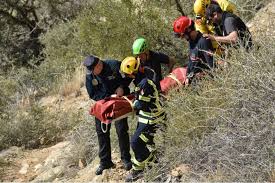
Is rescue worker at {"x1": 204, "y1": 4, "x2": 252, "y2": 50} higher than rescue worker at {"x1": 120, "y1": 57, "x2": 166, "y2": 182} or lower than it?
higher

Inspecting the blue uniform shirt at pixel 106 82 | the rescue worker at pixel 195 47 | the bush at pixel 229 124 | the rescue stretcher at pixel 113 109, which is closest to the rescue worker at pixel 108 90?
the blue uniform shirt at pixel 106 82

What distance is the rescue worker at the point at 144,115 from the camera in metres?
6.29

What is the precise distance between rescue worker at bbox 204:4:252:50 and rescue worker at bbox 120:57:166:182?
3.47 feet

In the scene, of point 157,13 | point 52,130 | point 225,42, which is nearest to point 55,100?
point 52,130

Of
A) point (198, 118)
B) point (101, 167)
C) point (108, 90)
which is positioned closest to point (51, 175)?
point (101, 167)

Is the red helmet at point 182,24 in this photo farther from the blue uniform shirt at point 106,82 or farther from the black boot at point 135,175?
the black boot at point 135,175

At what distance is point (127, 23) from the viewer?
1106 centimetres

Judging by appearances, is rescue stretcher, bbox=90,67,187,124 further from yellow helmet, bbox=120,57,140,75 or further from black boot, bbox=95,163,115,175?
black boot, bbox=95,163,115,175

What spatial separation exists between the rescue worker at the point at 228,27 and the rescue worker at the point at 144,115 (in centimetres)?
106

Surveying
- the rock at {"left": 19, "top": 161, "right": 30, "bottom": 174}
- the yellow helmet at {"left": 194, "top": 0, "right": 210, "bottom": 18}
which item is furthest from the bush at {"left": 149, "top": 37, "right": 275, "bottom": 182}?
the rock at {"left": 19, "top": 161, "right": 30, "bottom": 174}

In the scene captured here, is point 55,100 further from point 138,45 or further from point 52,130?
point 138,45

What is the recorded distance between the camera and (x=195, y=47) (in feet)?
22.3

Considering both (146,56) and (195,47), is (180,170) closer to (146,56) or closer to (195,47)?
(146,56)

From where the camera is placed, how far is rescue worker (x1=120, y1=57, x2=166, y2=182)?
6.29 metres
